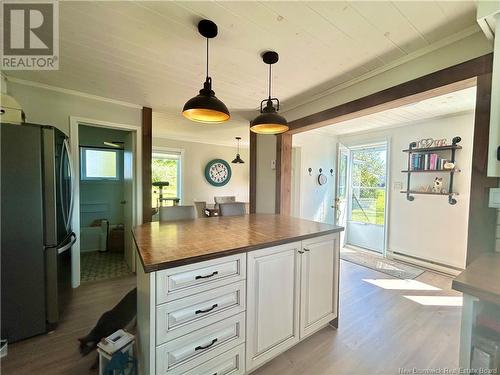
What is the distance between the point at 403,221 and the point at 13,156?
4952mm

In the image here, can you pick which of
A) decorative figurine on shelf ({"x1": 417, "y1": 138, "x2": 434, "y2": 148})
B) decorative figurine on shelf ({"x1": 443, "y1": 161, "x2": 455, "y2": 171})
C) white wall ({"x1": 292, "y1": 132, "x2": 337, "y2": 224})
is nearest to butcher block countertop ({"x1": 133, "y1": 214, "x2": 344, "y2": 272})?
white wall ({"x1": 292, "y1": 132, "x2": 337, "y2": 224})

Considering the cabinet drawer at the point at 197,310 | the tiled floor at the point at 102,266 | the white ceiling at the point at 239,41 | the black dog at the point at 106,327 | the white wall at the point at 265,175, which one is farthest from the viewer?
the white wall at the point at 265,175

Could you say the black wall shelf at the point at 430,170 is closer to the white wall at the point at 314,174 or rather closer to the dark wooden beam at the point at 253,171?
the white wall at the point at 314,174

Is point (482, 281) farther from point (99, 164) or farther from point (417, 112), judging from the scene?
point (99, 164)

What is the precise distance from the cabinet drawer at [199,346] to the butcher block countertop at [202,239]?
408 millimetres

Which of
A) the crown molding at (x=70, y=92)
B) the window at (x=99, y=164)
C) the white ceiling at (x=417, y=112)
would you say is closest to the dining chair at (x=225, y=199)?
the window at (x=99, y=164)

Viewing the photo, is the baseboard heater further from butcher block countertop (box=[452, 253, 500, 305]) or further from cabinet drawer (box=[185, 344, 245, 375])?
cabinet drawer (box=[185, 344, 245, 375])

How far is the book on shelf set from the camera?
3.26 m

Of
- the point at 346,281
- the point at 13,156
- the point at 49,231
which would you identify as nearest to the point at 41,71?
the point at 13,156

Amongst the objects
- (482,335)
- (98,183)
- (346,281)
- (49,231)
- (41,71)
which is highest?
(41,71)

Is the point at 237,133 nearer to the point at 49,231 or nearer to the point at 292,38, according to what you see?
the point at 292,38

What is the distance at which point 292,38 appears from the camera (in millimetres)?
1609

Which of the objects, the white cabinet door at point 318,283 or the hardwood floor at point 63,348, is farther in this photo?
the white cabinet door at point 318,283

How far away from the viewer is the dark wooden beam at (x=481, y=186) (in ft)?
4.75
